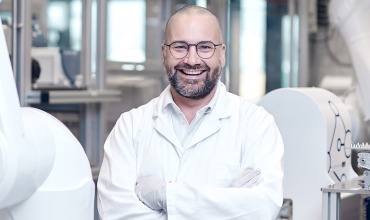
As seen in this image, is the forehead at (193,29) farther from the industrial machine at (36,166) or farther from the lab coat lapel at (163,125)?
the industrial machine at (36,166)

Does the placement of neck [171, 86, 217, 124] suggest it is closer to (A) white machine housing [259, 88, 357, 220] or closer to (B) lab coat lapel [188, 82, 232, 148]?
(B) lab coat lapel [188, 82, 232, 148]

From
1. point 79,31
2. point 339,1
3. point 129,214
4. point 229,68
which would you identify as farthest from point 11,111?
point 229,68

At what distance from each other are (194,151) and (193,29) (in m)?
0.34

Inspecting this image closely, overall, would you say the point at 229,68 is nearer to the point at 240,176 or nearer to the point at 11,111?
the point at 240,176

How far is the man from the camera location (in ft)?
6.53

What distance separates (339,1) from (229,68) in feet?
7.82

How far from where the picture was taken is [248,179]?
2.04 meters

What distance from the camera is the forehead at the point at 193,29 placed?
209 centimetres

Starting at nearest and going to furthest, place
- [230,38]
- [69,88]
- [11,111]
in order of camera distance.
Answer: [11,111]
[69,88]
[230,38]

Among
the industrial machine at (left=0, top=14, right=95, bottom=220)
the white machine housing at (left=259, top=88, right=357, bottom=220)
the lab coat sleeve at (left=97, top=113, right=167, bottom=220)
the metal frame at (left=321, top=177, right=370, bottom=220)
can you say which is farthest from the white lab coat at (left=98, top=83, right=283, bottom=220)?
the white machine housing at (left=259, top=88, right=357, bottom=220)

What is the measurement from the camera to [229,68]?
22.0 feet

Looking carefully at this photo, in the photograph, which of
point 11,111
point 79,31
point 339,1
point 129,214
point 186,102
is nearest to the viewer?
point 11,111

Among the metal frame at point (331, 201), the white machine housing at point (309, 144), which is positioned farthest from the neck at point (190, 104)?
the white machine housing at point (309, 144)

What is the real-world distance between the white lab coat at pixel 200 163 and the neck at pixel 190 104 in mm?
32
